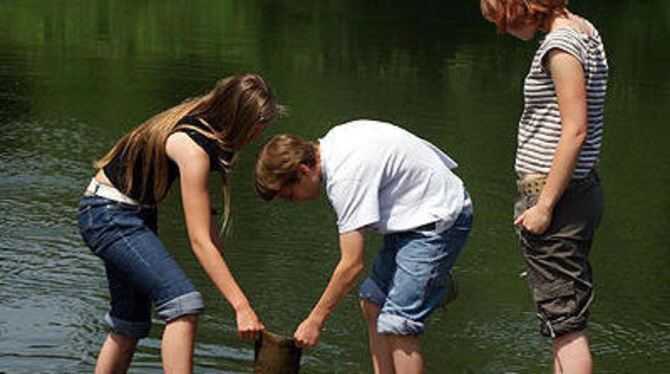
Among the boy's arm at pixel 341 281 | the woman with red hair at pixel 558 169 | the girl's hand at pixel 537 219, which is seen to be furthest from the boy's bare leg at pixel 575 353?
the boy's arm at pixel 341 281

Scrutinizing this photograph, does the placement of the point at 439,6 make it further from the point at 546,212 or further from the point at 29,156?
the point at 546,212

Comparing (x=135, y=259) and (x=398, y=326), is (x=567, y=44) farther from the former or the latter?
(x=135, y=259)

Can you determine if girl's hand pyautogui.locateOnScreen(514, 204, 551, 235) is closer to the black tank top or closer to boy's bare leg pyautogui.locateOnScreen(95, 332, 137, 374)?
the black tank top

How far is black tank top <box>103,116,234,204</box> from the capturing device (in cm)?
468

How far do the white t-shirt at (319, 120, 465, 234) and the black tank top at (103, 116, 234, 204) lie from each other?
0.38 metres

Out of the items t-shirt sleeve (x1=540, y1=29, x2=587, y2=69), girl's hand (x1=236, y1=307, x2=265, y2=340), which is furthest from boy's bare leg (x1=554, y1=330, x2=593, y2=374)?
girl's hand (x1=236, y1=307, x2=265, y2=340)

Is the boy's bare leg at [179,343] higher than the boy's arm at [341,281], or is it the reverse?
the boy's arm at [341,281]

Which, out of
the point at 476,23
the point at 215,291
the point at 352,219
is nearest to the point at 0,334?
the point at 215,291

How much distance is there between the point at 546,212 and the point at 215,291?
2707 mm

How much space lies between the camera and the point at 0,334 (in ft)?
19.6

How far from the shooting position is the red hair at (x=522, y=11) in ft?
14.9

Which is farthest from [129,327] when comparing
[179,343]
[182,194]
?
[182,194]

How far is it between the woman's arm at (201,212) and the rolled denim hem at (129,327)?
0.43 metres

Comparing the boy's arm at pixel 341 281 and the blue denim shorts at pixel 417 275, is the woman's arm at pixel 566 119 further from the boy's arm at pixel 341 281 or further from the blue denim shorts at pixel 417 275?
the boy's arm at pixel 341 281
